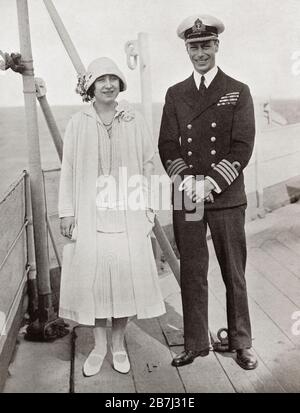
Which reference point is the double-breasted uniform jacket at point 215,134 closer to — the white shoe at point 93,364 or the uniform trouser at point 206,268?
the uniform trouser at point 206,268

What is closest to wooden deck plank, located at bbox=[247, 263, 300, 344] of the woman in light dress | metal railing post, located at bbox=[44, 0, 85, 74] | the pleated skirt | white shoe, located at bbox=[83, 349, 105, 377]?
the woman in light dress

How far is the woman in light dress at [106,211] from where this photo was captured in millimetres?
2508

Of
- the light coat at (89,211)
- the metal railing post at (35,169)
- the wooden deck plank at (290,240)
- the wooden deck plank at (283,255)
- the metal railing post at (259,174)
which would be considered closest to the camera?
the light coat at (89,211)

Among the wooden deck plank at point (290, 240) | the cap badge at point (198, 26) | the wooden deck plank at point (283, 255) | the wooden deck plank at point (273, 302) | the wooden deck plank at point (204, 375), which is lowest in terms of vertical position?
the wooden deck plank at point (204, 375)

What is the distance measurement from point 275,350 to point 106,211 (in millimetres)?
1202

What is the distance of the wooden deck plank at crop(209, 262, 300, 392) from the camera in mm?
2461

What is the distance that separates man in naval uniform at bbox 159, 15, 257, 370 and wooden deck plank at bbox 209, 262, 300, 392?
4.7 inches

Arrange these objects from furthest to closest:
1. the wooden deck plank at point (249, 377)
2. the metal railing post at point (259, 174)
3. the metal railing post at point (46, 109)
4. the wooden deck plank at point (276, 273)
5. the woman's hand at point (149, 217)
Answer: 1. the metal railing post at point (259, 174)
2. the wooden deck plank at point (276, 273)
3. the metal railing post at point (46, 109)
4. the woman's hand at point (149, 217)
5. the wooden deck plank at point (249, 377)

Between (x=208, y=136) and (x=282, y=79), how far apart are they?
90 cm

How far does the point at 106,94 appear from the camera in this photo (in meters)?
2.45

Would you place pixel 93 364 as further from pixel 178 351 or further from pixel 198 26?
pixel 198 26

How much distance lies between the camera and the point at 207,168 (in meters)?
2.52

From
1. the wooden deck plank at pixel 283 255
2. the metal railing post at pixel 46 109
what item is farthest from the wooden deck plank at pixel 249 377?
the metal railing post at pixel 46 109

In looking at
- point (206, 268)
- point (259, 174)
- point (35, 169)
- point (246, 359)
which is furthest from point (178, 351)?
point (259, 174)
